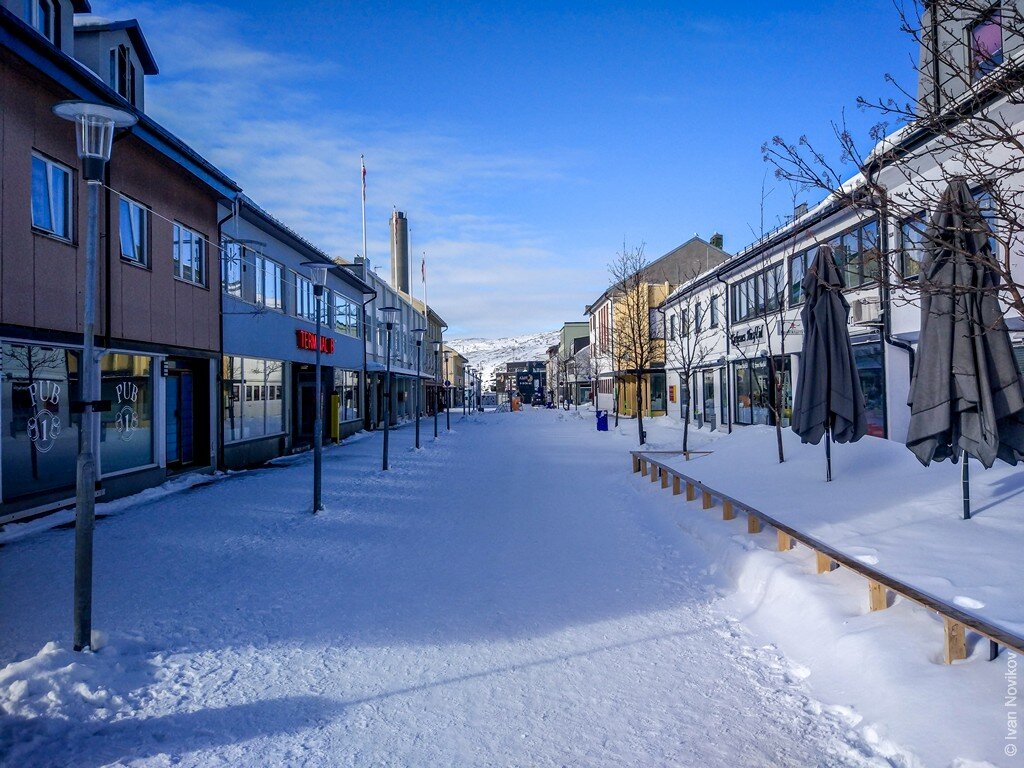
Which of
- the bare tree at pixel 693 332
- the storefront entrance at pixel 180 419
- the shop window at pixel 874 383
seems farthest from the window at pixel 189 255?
the bare tree at pixel 693 332

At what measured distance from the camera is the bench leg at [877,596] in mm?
4789

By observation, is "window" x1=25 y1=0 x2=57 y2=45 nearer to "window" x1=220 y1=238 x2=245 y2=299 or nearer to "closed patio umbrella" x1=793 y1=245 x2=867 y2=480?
"window" x1=220 y1=238 x2=245 y2=299

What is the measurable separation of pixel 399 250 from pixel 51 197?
5053cm

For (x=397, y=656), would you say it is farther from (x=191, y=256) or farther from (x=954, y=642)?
(x=191, y=256)

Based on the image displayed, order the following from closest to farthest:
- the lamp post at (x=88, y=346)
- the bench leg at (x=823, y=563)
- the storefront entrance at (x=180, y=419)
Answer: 1. the lamp post at (x=88, y=346)
2. the bench leg at (x=823, y=563)
3. the storefront entrance at (x=180, y=419)

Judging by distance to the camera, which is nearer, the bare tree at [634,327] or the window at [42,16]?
the window at [42,16]

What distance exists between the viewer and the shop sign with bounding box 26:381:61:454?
9125 millimetres

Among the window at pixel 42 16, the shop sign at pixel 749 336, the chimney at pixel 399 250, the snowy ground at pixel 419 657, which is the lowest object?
the snowy ground at pixel 419 657

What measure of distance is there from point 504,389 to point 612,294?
9832 centimetres

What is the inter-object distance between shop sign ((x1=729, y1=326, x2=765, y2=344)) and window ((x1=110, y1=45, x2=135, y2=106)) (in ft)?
53.5

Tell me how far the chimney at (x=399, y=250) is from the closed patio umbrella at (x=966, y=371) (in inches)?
2149

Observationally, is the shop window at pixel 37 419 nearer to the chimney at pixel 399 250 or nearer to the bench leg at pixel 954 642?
the bench leg at pixel 954 642

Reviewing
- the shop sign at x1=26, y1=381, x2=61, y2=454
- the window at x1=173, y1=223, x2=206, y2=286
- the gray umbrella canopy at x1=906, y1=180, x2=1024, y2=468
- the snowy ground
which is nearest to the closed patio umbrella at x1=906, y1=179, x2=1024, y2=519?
the gray umbrella canopy at x1=906, y1=180, x2=1024, y2=468

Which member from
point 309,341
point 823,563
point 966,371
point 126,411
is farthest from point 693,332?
point 823,563
